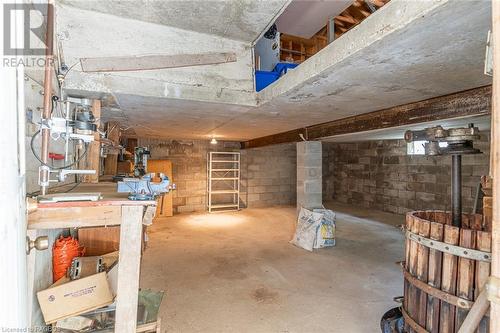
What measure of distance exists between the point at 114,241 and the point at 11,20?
1.93m

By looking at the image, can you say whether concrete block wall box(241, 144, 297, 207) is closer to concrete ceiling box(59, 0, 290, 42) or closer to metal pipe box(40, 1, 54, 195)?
concrete ceiling box(59, 0, 290, 42)

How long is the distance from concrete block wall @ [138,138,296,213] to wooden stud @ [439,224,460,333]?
6.07m

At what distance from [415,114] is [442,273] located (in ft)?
5.56

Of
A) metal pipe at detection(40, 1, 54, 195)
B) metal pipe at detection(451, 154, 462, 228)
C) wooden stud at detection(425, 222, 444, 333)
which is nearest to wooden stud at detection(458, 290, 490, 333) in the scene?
wooden stud at detection(425, 222, 444, 333)

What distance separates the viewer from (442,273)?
1309 millimetres

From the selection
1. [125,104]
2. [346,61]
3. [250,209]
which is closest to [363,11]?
[346,61]

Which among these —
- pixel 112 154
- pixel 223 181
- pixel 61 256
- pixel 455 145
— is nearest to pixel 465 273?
pixel 455 145

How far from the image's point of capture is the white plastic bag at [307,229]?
397 centimetres

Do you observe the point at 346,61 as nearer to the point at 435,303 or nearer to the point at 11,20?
the point at 435,303

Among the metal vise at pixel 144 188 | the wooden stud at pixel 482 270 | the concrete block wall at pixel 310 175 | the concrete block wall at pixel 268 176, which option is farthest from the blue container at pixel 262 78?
the concrete block wall at pixel 268 176

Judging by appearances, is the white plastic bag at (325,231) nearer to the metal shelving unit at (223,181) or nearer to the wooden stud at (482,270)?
the wooden stud at (482,270)

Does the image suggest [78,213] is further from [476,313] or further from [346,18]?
[346,18]

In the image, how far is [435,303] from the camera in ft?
4.43

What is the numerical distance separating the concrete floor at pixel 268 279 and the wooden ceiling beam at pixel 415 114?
1818 millimetres
